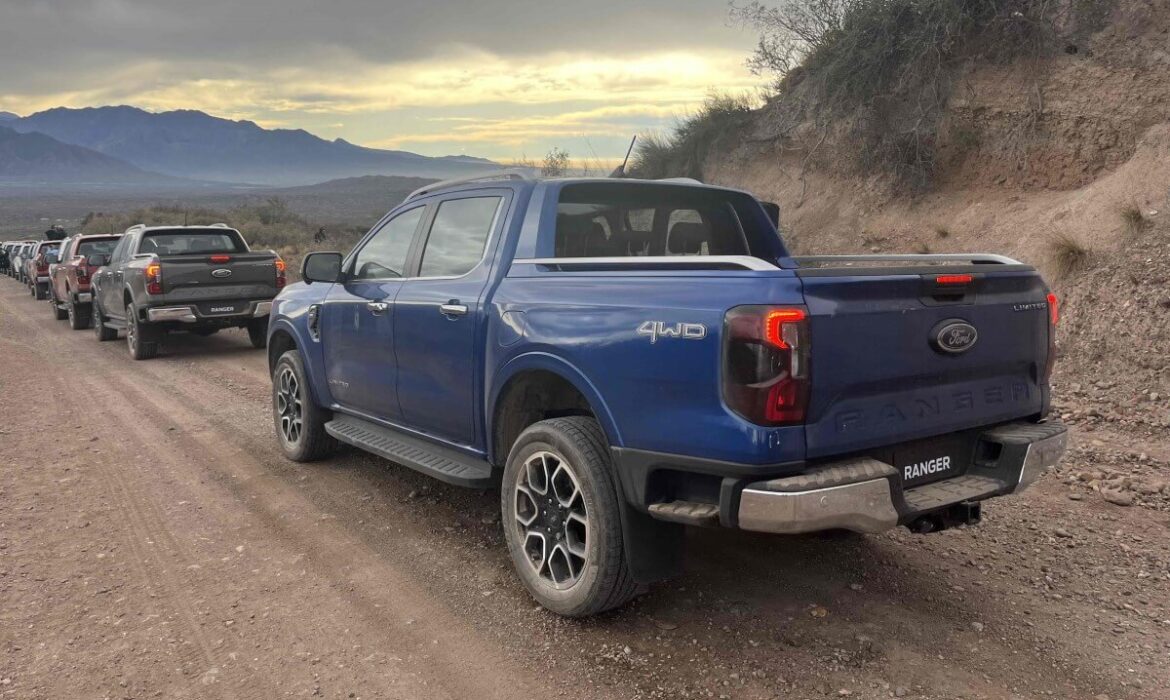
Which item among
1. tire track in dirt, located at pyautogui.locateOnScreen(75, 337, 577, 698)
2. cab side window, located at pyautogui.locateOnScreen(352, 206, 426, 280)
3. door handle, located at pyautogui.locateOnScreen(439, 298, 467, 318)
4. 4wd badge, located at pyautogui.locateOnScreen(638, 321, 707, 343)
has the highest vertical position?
cab side window, located at pyautogui.locateOnScreen(352, 206, 426, 280)

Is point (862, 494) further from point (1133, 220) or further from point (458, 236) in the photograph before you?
point (1133, 220)

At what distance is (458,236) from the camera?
187 inches

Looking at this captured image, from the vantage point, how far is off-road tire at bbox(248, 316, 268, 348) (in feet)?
41.1

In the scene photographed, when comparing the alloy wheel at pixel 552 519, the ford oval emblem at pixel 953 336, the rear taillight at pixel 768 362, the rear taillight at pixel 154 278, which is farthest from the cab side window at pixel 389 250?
the rear taillight at pixel 154 278

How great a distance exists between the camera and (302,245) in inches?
1435

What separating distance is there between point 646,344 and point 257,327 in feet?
35.1

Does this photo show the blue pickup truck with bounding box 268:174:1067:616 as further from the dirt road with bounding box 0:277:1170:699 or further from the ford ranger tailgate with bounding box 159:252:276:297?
the ford ranger tailgate with bounding box 159:252:276:297

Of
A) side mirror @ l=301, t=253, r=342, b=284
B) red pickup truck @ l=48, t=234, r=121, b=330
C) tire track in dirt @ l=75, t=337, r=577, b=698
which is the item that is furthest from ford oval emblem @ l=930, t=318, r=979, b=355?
red pickup truck @ l=48, t=234, r=121, b=330

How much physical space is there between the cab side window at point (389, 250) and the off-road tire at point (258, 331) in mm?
7464

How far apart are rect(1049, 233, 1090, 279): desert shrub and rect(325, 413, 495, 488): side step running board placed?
23.3 ft

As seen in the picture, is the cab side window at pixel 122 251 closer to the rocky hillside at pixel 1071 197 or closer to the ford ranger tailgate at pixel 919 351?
the rocky hillside at pixel 1071 197

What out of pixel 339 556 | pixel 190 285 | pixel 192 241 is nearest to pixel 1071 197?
pixel 339 556

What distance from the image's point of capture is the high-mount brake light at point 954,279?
131 inches

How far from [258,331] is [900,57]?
10229mm
